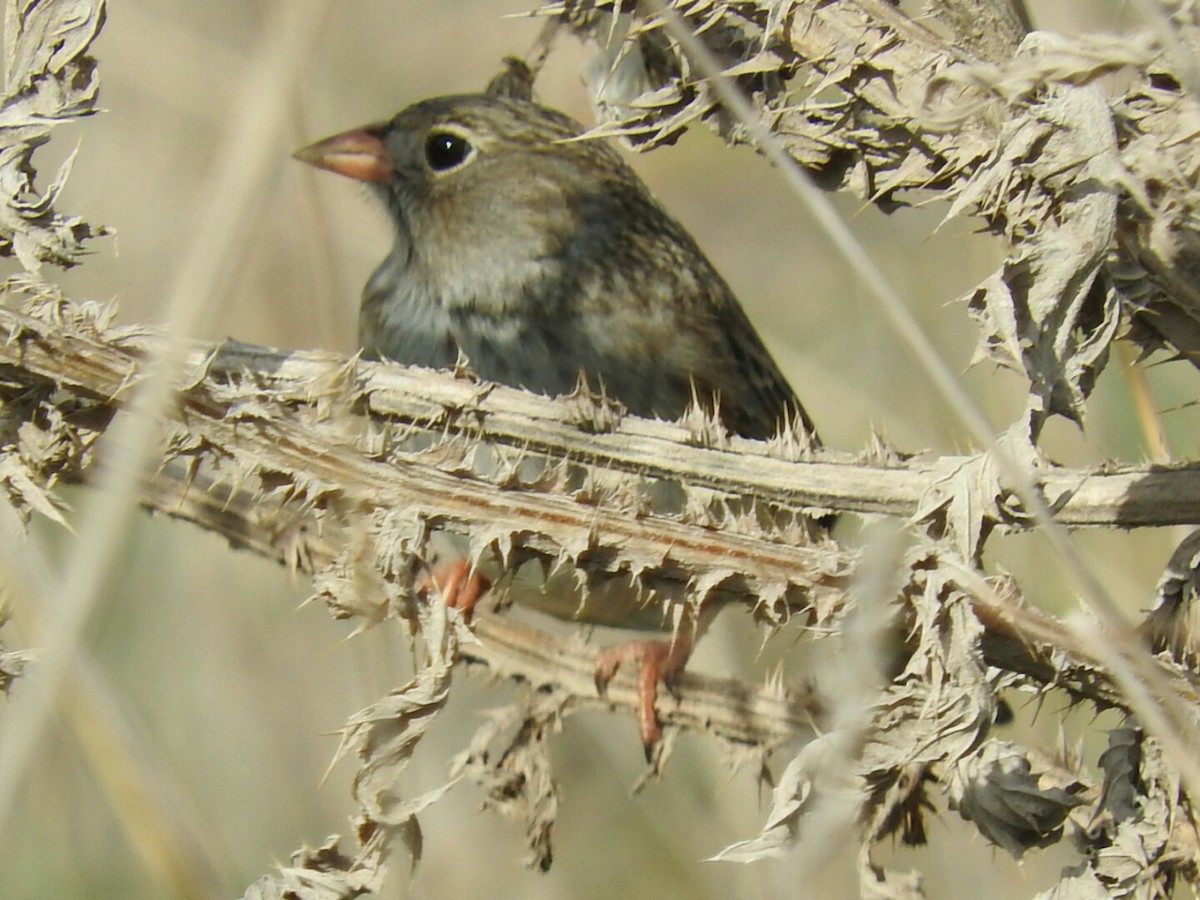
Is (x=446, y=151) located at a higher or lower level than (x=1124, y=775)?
higher

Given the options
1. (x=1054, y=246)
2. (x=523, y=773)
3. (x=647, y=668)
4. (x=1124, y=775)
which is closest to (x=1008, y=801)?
(x=1124, y=775)

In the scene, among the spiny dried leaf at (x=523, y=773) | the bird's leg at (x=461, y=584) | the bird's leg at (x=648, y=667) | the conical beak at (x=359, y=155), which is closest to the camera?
the spiny dried leaf at (x=523, y=773)

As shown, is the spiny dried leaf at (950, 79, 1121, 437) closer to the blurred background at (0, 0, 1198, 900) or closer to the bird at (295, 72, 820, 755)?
the blurred background at (0, 0, 1198, 900)

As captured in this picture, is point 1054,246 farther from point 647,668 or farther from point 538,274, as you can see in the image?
point 538,274

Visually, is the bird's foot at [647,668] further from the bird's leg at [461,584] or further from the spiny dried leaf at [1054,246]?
the spiny dried leaf at [1054,246]

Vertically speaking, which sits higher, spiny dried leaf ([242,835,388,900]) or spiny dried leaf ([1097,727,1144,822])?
spiny dried leaf ([242,835,388,900])

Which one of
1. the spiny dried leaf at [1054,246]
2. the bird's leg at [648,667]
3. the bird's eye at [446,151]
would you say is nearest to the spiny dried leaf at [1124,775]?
the spiny dried leaf at [1054,246]

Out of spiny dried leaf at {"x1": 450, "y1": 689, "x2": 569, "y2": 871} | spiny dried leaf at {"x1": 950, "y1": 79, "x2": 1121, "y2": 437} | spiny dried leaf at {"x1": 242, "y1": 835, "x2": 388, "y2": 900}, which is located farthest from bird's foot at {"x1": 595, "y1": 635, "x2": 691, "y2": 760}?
spiny dried leaf at {"x1": 950, "y1": 79, "x2": 1121, "y2": 437}
